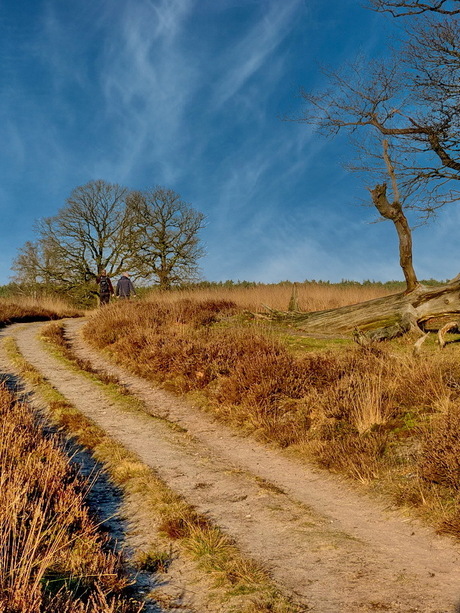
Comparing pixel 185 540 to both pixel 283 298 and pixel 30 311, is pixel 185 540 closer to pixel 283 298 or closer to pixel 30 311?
pixel 283 298

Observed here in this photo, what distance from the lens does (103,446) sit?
757 cm

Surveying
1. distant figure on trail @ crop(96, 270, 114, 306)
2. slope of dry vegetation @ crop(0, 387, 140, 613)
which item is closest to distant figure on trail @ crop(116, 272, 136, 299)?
distant figure on trail @ crop(96, 270, 114, 306)

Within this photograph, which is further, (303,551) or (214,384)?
(214,384)

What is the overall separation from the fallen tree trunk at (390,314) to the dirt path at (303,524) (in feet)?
18.8

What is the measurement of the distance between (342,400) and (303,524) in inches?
118

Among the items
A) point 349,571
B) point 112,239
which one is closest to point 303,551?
point 349,571

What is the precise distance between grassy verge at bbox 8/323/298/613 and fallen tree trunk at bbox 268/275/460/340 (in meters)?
6.90

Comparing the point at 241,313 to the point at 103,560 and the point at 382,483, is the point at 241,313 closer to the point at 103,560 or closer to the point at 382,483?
the point at 382,483

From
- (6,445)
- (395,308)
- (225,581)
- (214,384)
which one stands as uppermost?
(395,308)

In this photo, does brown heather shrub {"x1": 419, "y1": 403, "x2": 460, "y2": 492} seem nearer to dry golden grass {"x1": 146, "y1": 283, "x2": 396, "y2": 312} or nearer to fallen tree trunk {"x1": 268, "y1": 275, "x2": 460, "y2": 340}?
fallen tree trunk {"x1": 268, "y1": 275, "x2": 460, "y2": 340}

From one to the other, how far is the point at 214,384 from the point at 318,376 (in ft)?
7.89

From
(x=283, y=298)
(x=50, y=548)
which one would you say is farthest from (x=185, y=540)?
(x=283, y=298)

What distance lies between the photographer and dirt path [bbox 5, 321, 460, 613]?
378cm

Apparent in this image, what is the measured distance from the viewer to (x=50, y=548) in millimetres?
4008
